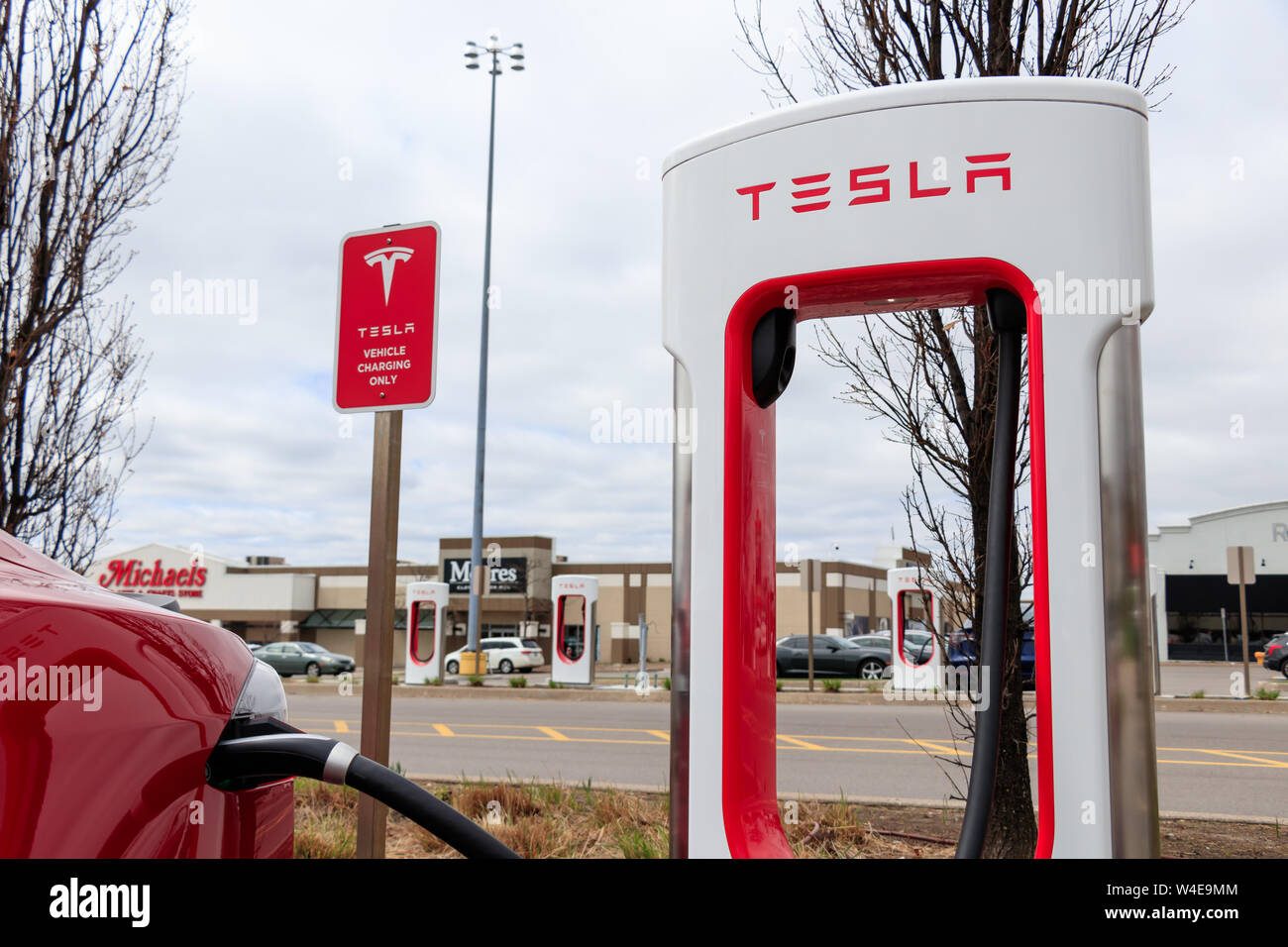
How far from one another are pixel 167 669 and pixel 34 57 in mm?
7932

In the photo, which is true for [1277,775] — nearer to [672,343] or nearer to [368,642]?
[368,642]

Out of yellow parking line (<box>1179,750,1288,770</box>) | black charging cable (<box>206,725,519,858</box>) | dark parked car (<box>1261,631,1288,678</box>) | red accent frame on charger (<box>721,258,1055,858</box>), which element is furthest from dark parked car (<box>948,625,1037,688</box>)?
dark parked car (<box>1261,631,1288,678</box>)

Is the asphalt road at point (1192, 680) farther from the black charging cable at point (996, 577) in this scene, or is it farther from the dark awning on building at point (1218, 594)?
the black charging cable at point (996, 577)

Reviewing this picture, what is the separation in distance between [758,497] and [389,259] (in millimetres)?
2721

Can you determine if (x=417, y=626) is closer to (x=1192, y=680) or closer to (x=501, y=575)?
(x=501, y=575)

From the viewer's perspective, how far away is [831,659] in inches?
984

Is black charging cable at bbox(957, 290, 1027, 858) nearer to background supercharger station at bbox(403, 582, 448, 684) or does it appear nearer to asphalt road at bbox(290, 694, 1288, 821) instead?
asphalt road at bbox(290, 694, 1288, 821)

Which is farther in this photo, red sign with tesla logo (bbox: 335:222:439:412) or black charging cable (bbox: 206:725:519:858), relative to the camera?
red sign with tesla logo (bbox: 335:222:439:412)

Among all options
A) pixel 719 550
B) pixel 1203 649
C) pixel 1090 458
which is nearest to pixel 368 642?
pixel 719 550

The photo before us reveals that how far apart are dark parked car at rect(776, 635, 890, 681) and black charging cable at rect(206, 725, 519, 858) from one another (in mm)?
23988

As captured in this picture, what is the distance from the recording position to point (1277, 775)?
934 cm

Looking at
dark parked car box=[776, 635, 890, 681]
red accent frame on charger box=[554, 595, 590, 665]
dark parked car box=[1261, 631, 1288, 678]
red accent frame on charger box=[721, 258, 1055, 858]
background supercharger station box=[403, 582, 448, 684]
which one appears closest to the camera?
red accent frame on charger box=[721, 258, 1055, 858]

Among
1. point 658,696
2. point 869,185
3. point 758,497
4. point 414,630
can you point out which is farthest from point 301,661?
point 869,185

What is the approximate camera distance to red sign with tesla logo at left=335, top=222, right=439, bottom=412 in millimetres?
4168
